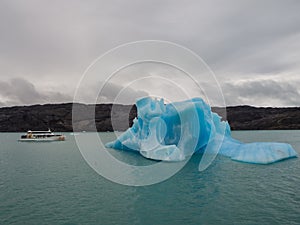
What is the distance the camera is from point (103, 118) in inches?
4547

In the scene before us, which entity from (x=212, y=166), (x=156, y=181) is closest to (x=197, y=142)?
(x=212, y=166)

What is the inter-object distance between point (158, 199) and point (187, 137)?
1078 cm

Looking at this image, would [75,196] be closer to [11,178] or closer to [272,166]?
[11,178]

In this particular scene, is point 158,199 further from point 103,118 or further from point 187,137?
point 103,118

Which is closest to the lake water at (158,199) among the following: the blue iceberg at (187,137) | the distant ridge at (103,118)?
the blue iceberg at (187,137)

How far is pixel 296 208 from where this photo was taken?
8.84 m

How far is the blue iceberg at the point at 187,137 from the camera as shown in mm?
19031

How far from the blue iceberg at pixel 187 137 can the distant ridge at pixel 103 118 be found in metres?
72.7

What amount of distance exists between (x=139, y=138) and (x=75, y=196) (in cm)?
1477

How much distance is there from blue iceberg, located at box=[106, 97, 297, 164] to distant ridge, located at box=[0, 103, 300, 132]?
7272 cm

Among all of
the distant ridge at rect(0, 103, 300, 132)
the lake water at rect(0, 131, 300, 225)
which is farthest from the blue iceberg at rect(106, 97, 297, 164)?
the distant ridge at rect(0, 103, 300, 132)

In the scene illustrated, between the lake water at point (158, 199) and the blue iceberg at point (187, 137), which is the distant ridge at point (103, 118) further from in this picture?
the lake water at point (158, 199)

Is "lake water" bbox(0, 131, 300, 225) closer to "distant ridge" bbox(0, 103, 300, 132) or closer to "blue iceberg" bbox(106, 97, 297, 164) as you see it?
"blue iceberg" bbox(106, 97, 297, 164)

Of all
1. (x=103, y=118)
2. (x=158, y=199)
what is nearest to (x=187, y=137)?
(x=158, y=199)
